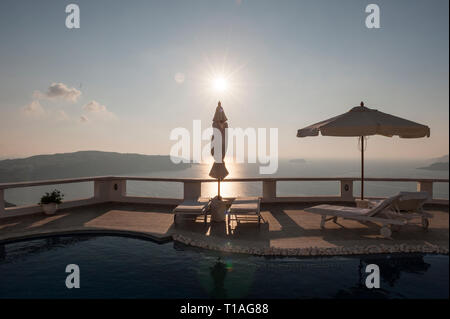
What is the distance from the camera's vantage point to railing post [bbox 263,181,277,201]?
439 inches

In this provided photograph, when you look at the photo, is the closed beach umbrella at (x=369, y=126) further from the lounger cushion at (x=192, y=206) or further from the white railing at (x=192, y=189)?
the lounger cushion at (x=192, y=206)

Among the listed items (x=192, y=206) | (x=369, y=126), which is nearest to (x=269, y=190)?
(x=192, y=206)

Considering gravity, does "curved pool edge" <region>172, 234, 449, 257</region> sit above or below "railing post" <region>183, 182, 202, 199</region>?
below

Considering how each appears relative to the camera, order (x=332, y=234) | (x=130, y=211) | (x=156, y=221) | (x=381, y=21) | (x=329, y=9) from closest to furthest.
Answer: (x=381, y=21) < (x=332, y=234) < (x=329, y=9) < (x=156, y=221) < (x=130, y=211)

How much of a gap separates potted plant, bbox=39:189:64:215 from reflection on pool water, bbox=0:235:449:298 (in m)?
3.30

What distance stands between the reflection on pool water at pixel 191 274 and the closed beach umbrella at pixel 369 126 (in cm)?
336

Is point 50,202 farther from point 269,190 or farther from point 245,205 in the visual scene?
point 269,190

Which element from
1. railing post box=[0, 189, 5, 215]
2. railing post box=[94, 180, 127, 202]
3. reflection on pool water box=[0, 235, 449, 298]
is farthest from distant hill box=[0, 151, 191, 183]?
reflection on pool water box=[0, 235, 449, 298]

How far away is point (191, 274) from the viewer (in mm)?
5012

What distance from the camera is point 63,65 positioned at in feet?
Result: 38.7

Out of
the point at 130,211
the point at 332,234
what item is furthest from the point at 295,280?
the point at 130,211

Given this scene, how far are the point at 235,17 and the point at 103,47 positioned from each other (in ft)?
18.4

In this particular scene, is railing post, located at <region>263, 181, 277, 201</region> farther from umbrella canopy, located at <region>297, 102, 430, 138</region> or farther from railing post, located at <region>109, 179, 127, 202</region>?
railing post, located at <region>109, 179, 127, 202</region>
